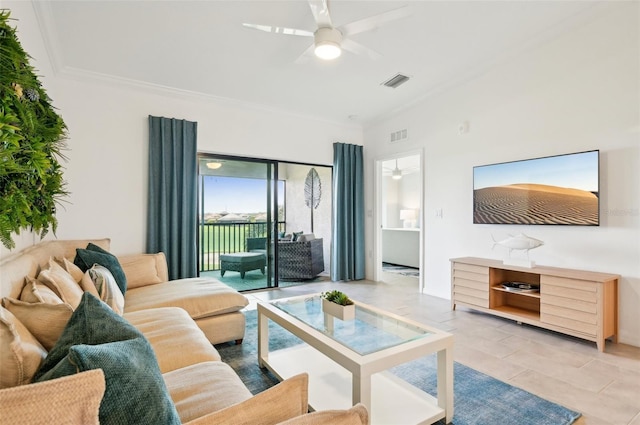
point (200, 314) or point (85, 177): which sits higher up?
point (85, 177)

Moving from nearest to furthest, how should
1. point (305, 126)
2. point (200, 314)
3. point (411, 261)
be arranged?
point (200, 314) → point (305, 126) → point (411, 261)

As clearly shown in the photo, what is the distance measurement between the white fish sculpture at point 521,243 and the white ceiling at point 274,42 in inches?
79.3

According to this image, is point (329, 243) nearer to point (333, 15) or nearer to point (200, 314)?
point (200, 314)

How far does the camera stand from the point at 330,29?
97.1 inches

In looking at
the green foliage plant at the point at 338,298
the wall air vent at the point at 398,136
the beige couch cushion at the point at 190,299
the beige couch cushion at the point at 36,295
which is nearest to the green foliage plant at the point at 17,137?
the beige couch cushion at the point at 36,295

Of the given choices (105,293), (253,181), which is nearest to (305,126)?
(253,181)

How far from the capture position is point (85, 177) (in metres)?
3.62

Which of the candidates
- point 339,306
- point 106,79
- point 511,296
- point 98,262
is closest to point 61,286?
point 98,262

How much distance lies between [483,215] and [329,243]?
2.82 meters

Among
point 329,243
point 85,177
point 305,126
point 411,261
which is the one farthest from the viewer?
point 411,261

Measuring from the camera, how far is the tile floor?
6.35 feet

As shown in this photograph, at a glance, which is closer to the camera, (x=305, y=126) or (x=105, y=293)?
(x=105, y=293)

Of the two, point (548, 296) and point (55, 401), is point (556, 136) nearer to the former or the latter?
point (548, 296)

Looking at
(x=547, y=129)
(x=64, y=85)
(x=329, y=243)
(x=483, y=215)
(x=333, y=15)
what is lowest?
(x=329, y=243)
